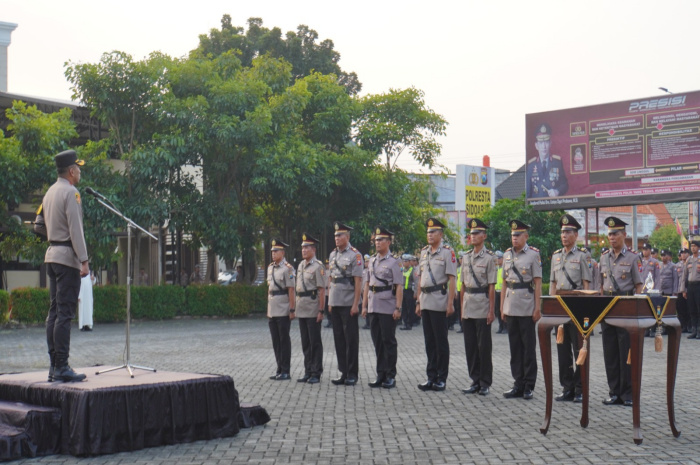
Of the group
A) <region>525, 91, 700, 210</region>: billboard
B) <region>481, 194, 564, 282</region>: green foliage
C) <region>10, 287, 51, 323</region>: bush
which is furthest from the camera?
<region>481, 194, 564, 282</region>: green foliage

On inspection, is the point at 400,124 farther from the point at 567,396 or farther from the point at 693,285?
the point at 567,396

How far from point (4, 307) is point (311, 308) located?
13.6m

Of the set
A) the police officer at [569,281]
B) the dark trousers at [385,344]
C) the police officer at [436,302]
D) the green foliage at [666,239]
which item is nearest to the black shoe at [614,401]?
the police officer at [569,281]

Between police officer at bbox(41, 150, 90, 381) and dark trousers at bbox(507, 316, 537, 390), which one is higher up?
police officer at bbox(41, 150, 90, 381)

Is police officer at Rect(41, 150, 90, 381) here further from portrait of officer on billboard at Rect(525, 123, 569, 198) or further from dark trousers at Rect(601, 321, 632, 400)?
portrait of officer on billboard at Rect(525, 123, 569, 198)

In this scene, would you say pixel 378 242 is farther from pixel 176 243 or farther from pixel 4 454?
pixel 176 243

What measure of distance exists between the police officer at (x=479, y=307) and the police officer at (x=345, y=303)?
1.46 m

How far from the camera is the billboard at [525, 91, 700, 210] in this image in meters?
23.0

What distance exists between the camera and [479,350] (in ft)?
33.4

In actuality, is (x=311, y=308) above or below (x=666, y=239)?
below

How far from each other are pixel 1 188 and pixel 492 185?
22.2m

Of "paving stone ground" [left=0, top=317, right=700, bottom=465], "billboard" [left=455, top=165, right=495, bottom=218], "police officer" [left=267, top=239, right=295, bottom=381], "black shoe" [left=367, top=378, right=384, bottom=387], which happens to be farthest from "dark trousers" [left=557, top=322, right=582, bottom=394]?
"billboard" [left=455, top=165, right=495, bottom=218]

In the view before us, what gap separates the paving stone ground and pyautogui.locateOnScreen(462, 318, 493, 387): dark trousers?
28 centimetres

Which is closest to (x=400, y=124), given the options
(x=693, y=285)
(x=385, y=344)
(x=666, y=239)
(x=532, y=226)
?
(x=532, y=226)
